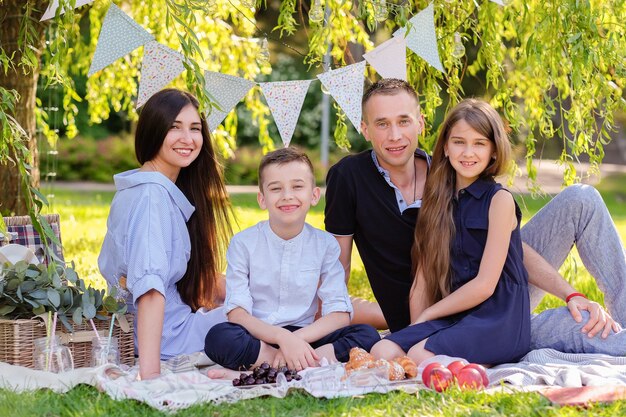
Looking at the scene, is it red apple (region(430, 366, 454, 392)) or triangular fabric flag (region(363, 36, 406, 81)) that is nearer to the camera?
red apple (region(430, 366, 454, 392))

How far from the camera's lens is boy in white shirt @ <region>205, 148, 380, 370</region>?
3307 millimetres

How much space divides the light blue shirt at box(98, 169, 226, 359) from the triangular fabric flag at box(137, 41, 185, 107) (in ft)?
1.50

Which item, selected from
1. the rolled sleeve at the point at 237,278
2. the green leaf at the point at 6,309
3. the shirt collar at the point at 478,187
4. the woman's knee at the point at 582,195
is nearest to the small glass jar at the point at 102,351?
the green leaf at the point at 6,309

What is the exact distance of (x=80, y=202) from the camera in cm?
983

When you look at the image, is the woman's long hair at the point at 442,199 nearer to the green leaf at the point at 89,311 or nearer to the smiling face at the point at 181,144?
the smiling face at the point at 181,144

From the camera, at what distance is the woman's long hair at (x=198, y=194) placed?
353 centimetres

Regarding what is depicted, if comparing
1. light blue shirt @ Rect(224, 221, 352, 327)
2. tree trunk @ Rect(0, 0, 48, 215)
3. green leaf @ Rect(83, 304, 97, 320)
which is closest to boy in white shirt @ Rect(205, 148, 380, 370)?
light blue shirt @ Rect(224, 221, 352, 327)

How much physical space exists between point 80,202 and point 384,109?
686 cm

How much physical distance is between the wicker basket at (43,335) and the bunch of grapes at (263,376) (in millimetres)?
520

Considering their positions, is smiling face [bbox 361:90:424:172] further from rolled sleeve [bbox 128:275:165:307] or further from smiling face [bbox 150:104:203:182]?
rolled sleeve [bbox 128:275:165:307]

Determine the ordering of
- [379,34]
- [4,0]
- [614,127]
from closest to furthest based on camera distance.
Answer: [614,127] < [4,0] < [379,34]

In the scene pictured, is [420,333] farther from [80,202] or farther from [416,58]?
[80,202]

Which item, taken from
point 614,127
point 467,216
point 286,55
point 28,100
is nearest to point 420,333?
point 467,216

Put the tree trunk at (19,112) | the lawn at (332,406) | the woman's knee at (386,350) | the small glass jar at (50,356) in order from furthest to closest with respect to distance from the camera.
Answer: the tree trunk at (19,112) → the woman's knee at (386,350) → the small glass jar at (50,356) → the lawn at (332,406)
